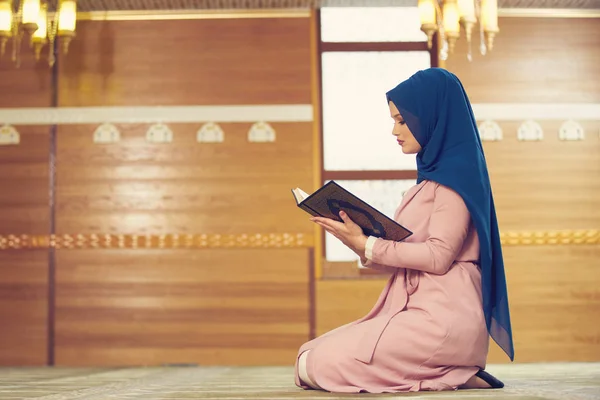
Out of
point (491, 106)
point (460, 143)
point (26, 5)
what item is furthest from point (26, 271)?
point (460, 143)

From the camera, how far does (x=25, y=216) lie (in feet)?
20.3

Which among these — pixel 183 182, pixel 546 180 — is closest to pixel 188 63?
pixel 183 182

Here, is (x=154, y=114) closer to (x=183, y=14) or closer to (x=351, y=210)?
(x=183, y=14)

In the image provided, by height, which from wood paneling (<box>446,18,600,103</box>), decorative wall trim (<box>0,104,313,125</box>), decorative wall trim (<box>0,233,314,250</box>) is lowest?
decorative wall trim (<box>0,233,314,250</box>)

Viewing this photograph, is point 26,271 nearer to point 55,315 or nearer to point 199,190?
point 55,315

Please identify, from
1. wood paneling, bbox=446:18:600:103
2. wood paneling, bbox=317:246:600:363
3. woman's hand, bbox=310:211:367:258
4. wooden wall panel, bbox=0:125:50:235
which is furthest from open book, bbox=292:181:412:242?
wooden wall panel, bbox=0:125:50:235

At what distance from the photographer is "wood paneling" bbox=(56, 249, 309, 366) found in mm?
6051

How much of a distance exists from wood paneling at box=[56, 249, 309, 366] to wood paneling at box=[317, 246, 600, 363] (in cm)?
29

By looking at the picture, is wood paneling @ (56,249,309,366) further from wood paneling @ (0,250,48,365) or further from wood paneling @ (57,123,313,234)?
wood paneling @ (57,123,313,234)

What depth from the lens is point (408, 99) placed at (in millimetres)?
2686

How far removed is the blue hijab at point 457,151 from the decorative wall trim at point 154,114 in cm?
355

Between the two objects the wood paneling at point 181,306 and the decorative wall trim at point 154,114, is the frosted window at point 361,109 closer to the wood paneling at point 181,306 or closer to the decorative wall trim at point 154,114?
the decorative wall trim at point 154,114

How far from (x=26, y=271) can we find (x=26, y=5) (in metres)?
2.20

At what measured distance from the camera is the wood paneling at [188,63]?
6.25 metres
